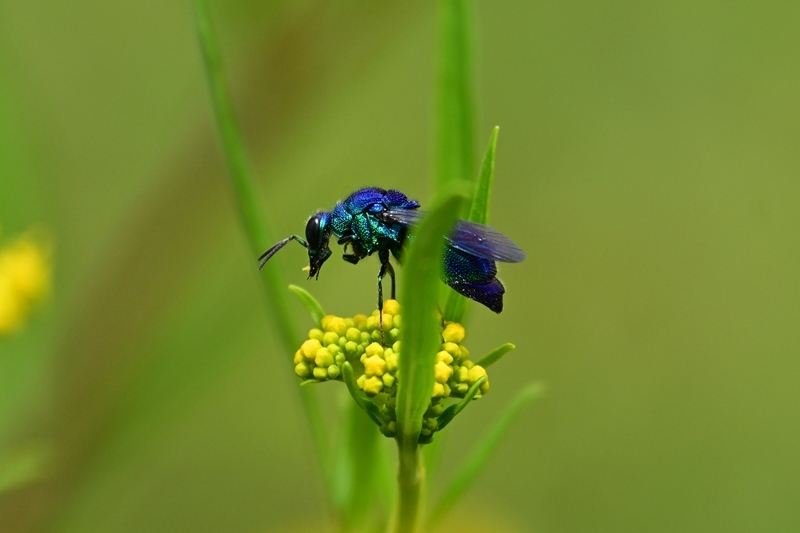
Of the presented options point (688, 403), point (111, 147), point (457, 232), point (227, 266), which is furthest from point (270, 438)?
point (457, 232)

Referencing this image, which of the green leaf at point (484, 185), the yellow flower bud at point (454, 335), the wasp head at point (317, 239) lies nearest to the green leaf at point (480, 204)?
the green leaf at point (484, 185)

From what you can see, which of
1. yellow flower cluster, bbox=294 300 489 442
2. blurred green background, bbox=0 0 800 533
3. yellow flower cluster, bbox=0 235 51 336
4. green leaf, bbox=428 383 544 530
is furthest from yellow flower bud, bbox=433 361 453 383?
yellow flower cluster, bbox=0 235 51 336

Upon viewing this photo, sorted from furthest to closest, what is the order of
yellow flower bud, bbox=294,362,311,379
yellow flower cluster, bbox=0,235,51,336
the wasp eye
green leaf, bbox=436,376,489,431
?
the wasp eye < yellow flower cluster, bbox=0,235,51,336 < yellow flower bud, bbox=294,362,311,379 < green leaf, bbox=436,376,489,431

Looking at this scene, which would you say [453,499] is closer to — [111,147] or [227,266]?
[227,266]

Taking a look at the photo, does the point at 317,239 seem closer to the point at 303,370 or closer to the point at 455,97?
the point at 455,97

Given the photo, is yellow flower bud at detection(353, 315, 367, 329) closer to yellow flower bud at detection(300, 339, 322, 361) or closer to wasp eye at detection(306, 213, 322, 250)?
yellow flower bud at detection(300, 339, 322, 361)

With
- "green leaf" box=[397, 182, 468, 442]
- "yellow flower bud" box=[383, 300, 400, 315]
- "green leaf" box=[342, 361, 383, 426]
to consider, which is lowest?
"yellow flower bud" box=[383, 300, 400, 315]

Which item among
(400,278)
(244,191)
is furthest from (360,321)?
(400,278)

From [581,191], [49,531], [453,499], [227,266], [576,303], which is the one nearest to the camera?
[453,499]
